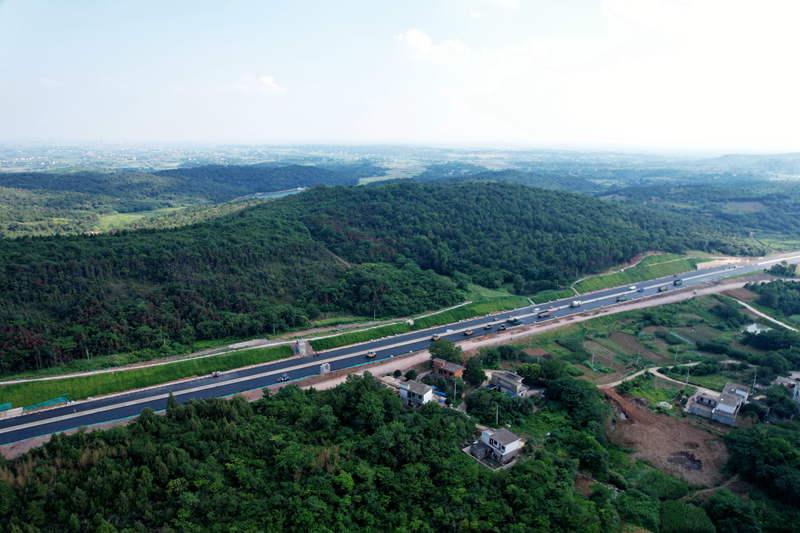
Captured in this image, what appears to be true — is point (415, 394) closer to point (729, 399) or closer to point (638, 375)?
point (638, 375)

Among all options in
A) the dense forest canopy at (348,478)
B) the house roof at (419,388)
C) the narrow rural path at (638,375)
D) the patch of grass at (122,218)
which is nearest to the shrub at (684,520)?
the dense forest canopy at (348,478)

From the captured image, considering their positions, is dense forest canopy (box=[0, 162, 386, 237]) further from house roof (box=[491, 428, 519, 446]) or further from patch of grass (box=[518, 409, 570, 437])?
patch of grass (box=[518, 409, 570, 437])

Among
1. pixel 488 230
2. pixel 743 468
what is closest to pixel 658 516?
pixel 743 468

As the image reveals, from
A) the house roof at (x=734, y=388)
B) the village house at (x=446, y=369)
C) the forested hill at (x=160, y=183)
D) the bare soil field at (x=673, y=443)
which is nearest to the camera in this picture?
the bare soil field at (x=673, y=443)

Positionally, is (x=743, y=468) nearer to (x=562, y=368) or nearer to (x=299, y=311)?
(x=562, y=368)

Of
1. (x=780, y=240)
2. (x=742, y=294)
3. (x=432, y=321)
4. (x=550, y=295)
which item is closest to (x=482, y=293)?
(x=550, y=295)

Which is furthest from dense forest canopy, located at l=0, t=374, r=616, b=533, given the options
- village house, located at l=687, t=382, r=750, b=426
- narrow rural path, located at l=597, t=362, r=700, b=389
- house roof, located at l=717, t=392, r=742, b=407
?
house roof, located at l=717, t=392, r=742, b=407

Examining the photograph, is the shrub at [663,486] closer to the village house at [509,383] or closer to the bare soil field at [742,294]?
the village house at [509,383]
